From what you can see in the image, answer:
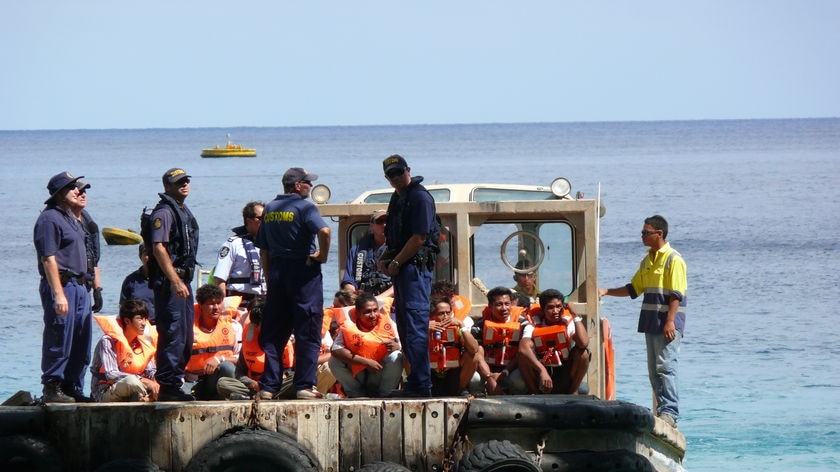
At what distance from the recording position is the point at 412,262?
369 inches

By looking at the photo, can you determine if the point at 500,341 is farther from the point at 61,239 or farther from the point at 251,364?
the point at 61,239

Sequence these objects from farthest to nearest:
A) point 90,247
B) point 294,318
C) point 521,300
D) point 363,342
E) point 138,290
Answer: point 138,290
point 521,300
point 90,247
point 363,342
point 294,318

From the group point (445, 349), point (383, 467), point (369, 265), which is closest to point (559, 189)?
point (369, 265)

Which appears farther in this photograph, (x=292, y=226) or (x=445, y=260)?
(x=445, y=260)

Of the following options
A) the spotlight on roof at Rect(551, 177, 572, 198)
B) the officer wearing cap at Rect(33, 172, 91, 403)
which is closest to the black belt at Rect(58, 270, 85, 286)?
the officer wearing cap at Rect(33, 172, 91, 403)

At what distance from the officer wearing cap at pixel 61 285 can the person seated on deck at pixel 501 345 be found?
2.68 meters

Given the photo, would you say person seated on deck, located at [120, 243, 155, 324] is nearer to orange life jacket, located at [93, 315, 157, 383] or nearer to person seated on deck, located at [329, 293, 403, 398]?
orange life jacket, located at [93, 315, 157, 383]

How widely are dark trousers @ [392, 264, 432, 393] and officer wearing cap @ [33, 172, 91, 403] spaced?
205 centimetres

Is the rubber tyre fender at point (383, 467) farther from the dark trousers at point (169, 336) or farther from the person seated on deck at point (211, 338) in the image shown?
the person seated on deck at point (211, 338)

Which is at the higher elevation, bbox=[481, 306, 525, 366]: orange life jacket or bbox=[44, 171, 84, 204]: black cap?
bbox=[44, 171, 84, 204]: black cap

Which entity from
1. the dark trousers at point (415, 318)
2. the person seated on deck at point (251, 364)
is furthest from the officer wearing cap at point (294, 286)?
the dark trousers at point (415, 318)

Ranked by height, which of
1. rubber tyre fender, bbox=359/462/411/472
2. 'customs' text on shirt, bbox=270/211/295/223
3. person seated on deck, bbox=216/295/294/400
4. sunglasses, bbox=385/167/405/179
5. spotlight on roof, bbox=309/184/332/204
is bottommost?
rubber tyre fender, bbox=359/462/411/472

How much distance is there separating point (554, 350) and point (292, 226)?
201 centimetres

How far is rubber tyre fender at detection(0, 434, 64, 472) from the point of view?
8828mm
